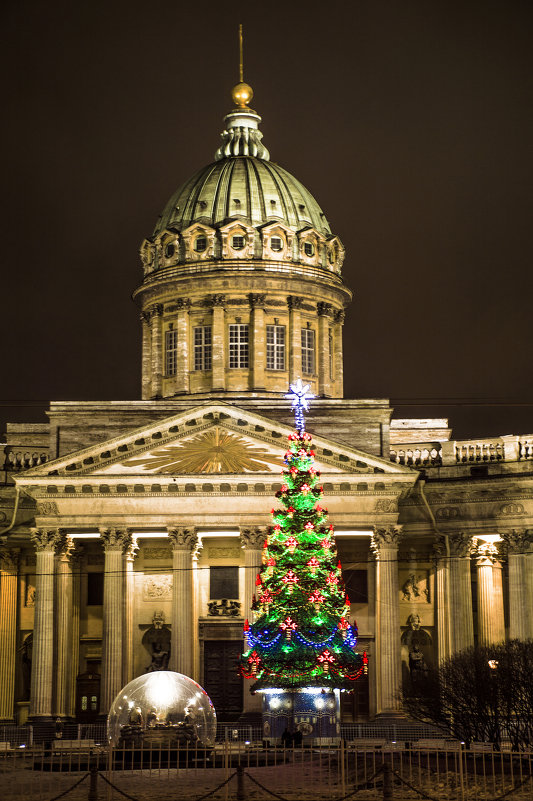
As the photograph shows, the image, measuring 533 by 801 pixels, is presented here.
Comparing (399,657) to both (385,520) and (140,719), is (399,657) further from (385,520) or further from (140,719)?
(140,719)

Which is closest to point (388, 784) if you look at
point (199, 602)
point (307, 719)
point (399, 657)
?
point (307, 719)

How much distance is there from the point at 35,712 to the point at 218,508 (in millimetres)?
10992

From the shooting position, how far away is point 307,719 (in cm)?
5188

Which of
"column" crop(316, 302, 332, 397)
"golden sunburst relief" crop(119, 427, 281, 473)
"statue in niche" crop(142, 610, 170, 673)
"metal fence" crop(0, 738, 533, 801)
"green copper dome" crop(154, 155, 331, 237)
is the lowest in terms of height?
"metal fence" crop(0, 738, 533, 801)

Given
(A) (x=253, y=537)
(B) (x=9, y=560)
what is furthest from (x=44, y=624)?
(A) (x=253, y=537)

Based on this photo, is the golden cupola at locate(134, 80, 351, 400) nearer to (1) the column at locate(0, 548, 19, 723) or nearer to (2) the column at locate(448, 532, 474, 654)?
(1) the column at locate(0, 548, 19, 723)

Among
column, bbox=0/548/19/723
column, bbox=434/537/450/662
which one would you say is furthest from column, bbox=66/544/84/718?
column, bbox=434/537/450/662

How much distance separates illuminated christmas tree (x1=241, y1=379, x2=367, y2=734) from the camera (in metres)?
48.6

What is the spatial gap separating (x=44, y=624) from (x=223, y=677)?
8.30 metres

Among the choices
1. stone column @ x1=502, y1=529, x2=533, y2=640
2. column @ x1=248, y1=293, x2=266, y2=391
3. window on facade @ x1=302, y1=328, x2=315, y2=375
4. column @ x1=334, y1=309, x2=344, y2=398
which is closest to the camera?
stone column @ x1=502, y1=529, x2=533, y2=640

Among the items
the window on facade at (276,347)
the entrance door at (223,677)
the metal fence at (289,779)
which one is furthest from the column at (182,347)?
the metal fence at (289,779)

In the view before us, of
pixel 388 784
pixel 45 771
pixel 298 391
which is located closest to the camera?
pixel 388 784

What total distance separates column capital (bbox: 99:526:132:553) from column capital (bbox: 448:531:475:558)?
554 inches

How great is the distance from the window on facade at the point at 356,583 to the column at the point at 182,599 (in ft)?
24.5
